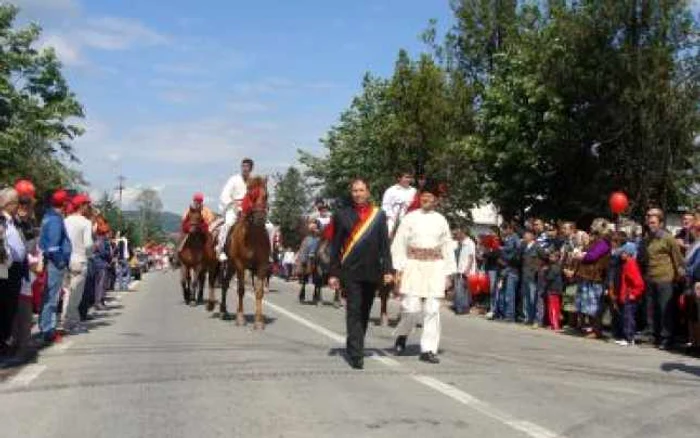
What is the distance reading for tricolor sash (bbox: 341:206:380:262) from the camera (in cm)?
1120

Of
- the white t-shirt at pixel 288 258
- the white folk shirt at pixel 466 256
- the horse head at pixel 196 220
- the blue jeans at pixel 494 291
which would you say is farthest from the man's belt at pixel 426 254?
the white t-shirt at pixel 288 258

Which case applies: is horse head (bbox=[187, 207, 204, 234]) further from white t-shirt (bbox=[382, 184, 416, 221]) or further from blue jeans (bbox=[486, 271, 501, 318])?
blue jeans (bbox=[486, 271, 501, 318])

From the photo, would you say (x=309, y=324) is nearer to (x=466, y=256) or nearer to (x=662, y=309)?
(x=662, y=309)

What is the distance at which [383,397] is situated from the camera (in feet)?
29.4

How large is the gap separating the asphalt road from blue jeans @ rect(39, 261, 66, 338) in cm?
38

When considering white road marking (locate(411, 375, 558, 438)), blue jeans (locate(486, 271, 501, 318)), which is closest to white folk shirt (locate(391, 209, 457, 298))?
white road marking (locate(411, 375, 558, 438))

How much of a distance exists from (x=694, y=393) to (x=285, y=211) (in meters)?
80.1

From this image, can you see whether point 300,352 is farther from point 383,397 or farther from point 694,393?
point 694,393

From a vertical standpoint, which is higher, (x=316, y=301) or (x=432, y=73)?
(x=432, y=73)

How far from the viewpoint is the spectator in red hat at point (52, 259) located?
1292 centimetres

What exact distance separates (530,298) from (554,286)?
1039 millimetres

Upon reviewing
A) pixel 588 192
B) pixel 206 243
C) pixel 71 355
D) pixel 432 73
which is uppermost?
pixel 432 73

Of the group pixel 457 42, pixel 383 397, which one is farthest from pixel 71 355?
pixel 457 42

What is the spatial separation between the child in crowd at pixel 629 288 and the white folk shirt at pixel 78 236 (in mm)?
8476
